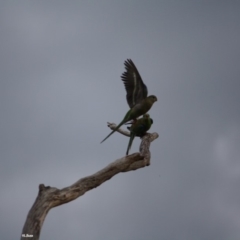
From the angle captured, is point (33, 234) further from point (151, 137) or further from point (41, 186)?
point (151, 137)

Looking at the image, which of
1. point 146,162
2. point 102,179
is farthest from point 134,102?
point 102,179

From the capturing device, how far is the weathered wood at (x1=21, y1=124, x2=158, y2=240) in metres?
11.2

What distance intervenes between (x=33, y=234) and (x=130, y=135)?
19.6 ft

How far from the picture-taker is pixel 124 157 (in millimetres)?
13516

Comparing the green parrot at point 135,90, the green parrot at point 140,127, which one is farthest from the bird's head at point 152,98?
the green parrot at point 140,127

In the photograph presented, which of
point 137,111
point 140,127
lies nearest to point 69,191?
point 140,127

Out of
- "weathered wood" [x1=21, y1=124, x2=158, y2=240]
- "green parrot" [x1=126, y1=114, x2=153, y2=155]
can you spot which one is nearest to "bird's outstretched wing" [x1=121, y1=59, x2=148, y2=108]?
"green parrot" [x1=126, y1=114, x2=153, y2=155]

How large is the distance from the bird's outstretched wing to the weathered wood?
300cm

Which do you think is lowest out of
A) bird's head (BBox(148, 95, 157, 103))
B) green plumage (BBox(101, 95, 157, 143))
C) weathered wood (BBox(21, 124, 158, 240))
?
weathered wood (BBox(21, 124, 158, 240))

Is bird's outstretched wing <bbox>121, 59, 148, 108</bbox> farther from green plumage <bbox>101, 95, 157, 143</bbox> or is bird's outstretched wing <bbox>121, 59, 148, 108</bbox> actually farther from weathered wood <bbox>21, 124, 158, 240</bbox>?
weathered wood <bbox>21, 124, 158, 240</bbox>

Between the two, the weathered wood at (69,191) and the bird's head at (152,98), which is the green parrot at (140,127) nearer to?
the bird's head at (152,98)

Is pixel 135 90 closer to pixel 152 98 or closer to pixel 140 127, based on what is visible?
pixel 152 98

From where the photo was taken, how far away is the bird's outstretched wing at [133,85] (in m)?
17.5

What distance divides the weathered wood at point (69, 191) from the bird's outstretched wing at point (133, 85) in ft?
9.85
